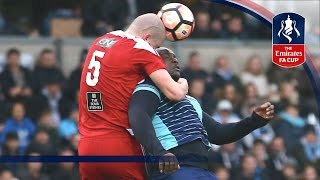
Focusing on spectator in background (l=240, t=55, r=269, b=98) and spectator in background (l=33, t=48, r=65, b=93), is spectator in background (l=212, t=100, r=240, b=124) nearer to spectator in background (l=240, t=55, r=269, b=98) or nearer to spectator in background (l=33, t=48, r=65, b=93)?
spectator in background (l=240, t=55, r=269, b=98)

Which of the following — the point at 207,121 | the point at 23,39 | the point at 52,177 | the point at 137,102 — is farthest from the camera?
the point at 23,39

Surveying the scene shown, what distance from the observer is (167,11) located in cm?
616

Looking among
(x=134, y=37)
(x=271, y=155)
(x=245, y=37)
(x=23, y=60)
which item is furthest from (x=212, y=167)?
(x=134, y=37)

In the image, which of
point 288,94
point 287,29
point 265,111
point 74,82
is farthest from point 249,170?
point 265,111

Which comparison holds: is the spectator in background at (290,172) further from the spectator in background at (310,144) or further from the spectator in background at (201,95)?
the spectator in background at (201,95)

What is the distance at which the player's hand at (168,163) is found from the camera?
504 cm

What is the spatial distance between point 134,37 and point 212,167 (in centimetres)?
380

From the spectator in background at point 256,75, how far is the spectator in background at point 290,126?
306mm

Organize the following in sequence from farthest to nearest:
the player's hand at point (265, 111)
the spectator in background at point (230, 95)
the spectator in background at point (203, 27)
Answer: the spectator in background at point (203, 27) < the spectator in background at point (230, 95) < the player's hand at point (265, 111)

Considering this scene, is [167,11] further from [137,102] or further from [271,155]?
[271,155]

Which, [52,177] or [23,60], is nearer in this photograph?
[52,177]

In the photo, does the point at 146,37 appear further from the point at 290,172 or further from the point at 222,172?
the point at 290,172

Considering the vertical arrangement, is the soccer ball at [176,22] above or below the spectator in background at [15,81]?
above

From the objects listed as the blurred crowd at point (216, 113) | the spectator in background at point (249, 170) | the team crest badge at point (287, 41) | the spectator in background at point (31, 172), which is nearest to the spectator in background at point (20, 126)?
the blurred crowd at point (216, 113)
